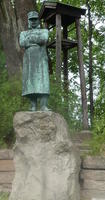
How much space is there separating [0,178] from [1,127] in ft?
4.08

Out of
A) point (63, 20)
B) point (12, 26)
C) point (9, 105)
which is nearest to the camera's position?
point (9, 105)

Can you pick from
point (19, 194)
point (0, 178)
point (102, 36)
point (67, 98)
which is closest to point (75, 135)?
point (67, 98)

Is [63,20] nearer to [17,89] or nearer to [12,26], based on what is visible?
[12,26]

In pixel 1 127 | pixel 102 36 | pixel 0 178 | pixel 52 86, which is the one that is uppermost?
pixel 102 36

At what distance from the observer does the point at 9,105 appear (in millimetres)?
8211

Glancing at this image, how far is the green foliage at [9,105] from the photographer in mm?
8086

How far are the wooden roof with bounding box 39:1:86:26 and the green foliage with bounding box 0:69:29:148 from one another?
253cm

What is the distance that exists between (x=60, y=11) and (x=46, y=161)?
209 inches

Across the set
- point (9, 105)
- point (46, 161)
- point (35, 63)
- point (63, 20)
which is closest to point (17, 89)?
point (9, 105)

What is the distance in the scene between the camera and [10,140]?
8656 millimetres

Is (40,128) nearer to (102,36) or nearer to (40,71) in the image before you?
(40,71)

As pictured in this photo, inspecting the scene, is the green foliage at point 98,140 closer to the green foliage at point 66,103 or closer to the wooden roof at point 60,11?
the green foliage at point 66,103

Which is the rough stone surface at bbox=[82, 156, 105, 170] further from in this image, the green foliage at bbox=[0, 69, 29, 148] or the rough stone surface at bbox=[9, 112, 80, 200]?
the green foliage at bbox=[0, 69, 29, 148]

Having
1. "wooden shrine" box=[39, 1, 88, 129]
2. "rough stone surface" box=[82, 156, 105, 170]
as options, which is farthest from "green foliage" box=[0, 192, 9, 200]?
"wooden shrine" box=[39, 1, 88, 129]
